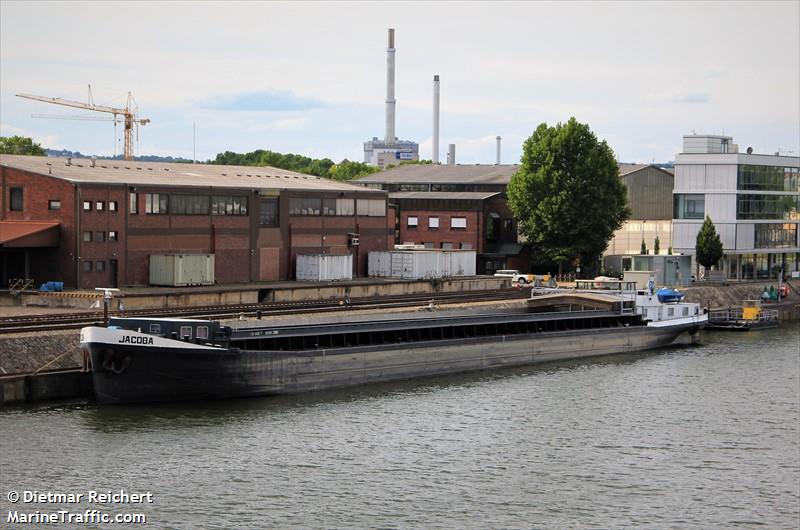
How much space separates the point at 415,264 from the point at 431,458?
52.7 m

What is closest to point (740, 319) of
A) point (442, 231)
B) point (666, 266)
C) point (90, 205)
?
point (666, 266)

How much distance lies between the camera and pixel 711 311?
10088 centimetres

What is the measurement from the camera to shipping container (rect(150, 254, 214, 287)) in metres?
84.8

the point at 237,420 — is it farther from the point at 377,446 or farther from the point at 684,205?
the point at 684,205

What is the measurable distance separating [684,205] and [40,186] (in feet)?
217

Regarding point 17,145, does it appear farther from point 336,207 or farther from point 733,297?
point 733,297

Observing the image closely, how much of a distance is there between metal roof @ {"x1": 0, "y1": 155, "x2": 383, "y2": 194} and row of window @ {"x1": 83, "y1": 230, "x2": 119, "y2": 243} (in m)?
3.43

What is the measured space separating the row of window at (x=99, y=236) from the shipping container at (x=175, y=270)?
317 cm

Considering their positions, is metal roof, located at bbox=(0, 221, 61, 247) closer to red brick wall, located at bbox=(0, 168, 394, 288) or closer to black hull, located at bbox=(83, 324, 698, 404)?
red brick wall, located at bbox=(0, 168, 394, 288)

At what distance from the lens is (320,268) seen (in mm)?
95562

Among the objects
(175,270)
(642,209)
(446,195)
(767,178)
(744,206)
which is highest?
(767,178)

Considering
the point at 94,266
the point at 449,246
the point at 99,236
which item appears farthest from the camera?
the point at 449,246

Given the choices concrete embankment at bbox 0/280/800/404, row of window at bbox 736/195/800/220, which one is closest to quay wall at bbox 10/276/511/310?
concrete embankment at bbox 0/280/800/404

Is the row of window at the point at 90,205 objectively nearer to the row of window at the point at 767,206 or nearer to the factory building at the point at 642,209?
the factory building at the point at 642,209
